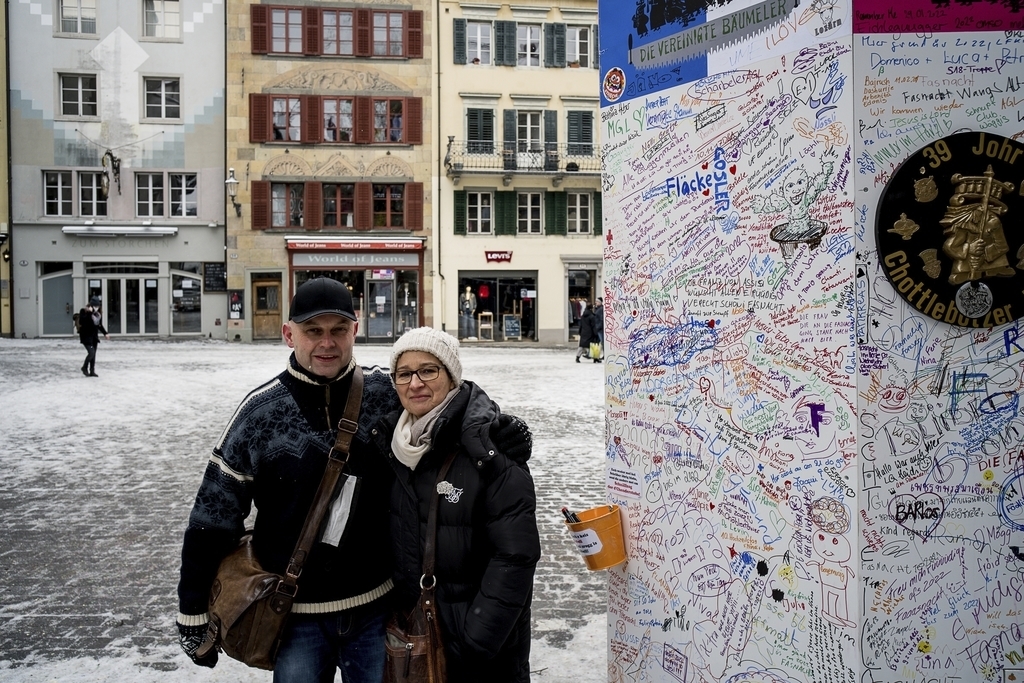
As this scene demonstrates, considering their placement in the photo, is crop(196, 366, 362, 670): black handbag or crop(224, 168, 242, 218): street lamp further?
crop(224, 168, 242, 218): street lamp

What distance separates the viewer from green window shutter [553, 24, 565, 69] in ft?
108

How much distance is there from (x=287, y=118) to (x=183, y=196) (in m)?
4.87

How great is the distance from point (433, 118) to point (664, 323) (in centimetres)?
3114

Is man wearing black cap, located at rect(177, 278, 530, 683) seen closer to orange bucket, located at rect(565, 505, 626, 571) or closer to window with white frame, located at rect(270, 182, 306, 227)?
orange bucket, located at rect(565, 505, 626, 571)

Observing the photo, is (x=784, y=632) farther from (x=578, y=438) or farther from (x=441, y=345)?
(x=578, y=438)

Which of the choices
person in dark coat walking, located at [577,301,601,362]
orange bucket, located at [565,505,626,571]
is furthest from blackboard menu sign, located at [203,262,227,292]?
orange bucket, located at [565,505,626,571]

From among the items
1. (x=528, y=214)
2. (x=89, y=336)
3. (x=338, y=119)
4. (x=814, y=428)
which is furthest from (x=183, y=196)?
(x=814, y=428)

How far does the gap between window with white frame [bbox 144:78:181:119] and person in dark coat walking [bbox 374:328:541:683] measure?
108ft

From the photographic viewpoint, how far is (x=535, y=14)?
32.8 meters

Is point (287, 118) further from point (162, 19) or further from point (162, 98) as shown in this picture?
point (162, 19)

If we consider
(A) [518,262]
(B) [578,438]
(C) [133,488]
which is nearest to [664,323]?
(C) [133,488]

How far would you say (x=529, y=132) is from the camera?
3306 centimetres

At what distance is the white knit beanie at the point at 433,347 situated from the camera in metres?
2.58

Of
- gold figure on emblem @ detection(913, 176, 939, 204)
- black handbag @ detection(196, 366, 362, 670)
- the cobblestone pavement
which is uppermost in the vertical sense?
gold figure on emblem @ detection(913, 176, 939, 204)
